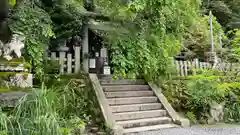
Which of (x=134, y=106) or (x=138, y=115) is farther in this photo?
(x=134, y=106)

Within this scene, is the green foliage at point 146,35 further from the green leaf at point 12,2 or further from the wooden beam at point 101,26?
the green leaf at point 12,2

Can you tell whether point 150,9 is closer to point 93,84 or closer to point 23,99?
point 93,84

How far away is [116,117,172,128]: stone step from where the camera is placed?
16.2 ft

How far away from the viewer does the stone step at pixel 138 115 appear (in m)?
5.12

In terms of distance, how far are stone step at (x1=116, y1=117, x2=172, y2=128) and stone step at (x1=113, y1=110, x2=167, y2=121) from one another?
13cm

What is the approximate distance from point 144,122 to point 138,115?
24cm

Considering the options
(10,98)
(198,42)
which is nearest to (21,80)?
(10,98)

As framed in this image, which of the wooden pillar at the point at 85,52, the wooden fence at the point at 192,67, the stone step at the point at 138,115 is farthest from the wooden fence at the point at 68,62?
the wooden fence at the point at 192,67

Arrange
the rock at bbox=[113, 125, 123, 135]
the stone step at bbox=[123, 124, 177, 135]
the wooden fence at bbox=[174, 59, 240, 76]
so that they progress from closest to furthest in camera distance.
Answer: the rock at bbox=[113, 125, 123, 135] < the stone step at bbox=[123, 124, 177, 135] < the wooden fence at bbox=[174, 59, 240, 76]

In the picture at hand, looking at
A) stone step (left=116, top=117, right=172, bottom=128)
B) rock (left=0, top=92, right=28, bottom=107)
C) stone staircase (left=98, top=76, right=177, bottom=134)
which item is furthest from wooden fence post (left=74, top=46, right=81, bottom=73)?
rock (left=0, top=92, right=28, bottom=107)

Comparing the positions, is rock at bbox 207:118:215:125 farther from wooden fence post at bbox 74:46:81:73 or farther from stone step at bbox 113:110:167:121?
wooden fence post at bbox 74:46:81:73

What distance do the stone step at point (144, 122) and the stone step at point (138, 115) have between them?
0.42ft

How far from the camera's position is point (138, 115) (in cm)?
536

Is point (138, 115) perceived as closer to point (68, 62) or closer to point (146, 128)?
point (146, 128)
